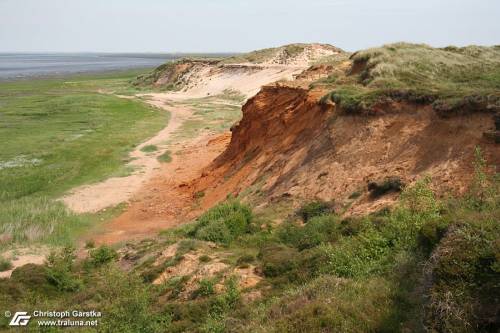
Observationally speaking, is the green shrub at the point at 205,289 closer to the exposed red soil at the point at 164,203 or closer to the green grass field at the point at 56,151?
the exposed red soil at the point at 164,203

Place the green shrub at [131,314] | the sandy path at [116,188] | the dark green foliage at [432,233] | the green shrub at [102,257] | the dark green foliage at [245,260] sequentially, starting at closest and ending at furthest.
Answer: the dark green foliage at [432,233]
the green shrub at [131,314]
the dark green foliage at [245,260]
the green shrub at [102,257]
the sandy path at [116,188]

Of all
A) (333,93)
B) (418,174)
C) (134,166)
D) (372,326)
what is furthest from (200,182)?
(372,326)

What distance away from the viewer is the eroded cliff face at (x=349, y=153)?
1195cm

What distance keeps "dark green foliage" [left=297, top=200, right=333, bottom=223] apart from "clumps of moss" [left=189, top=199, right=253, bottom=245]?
1491mm

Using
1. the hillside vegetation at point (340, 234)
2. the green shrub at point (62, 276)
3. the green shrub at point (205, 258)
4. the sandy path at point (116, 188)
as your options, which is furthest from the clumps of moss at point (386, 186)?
the sandy path at point (116, 188)

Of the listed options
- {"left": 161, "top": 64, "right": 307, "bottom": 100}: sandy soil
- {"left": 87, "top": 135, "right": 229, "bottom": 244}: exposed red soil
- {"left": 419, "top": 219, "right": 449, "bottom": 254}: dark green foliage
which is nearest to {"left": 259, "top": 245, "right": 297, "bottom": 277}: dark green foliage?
{"left": 419, "top": 219, "right": 449, "bottom": 254}: dark green foliage

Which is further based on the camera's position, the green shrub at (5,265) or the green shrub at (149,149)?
the green shrub at (149,149)

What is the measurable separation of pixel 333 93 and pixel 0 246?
12756mm

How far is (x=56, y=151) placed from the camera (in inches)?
1182

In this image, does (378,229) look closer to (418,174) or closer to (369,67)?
(418,174)

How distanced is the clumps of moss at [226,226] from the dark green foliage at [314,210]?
1.49 meters

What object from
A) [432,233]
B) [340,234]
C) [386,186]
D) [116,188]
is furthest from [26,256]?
[432,233]

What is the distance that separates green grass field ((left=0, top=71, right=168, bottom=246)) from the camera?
58.5 feet

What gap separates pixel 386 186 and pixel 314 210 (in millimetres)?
1969
